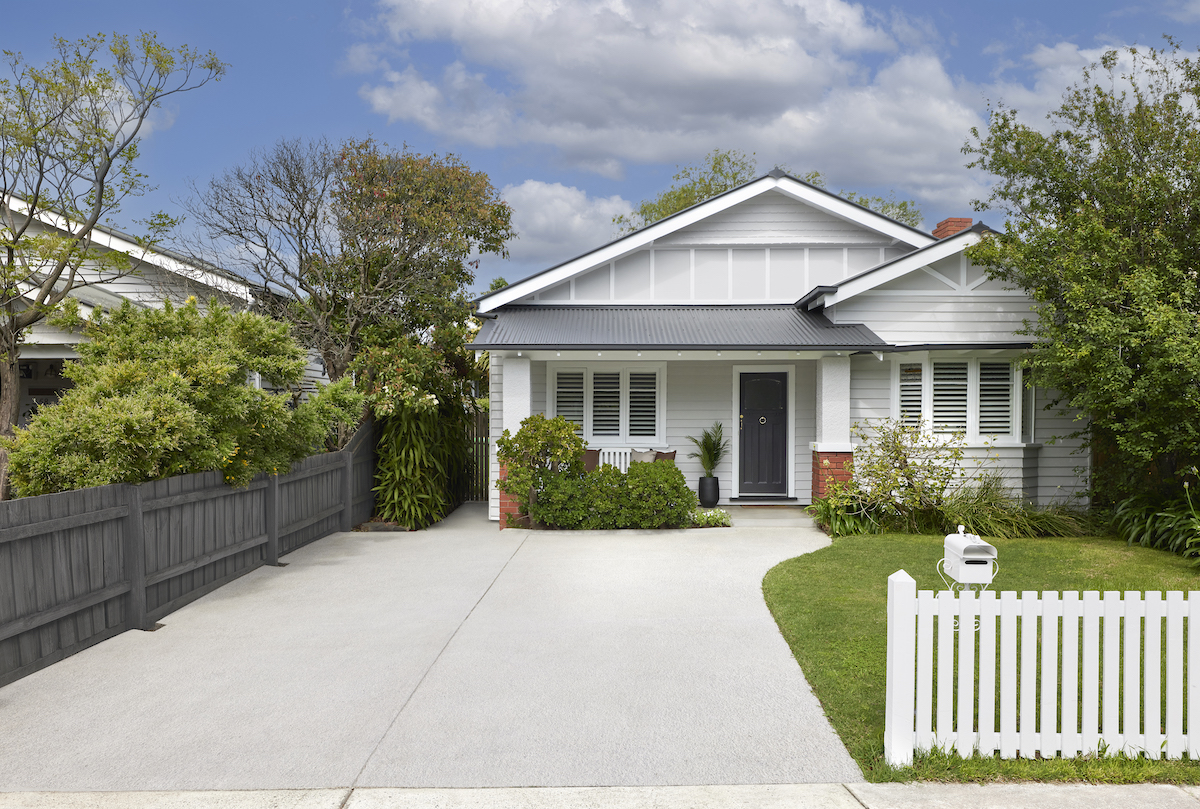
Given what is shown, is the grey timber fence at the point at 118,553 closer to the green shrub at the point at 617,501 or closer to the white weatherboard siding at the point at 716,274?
the green shrub at the point at 617,501

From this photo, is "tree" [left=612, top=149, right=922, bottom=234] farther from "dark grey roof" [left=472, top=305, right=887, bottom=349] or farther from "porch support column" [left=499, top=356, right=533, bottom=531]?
"porch support column" [left=499, top=356, right=533, bottom=531]

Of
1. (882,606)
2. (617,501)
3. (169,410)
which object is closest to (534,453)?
(617,501)

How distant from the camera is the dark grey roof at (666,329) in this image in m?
11.6

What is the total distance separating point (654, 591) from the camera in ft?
25.5

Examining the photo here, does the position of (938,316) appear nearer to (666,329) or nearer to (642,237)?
(666,329)

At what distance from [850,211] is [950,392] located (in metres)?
3.64

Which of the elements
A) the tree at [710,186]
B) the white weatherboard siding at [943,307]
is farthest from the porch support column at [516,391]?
the tree at [710,186]

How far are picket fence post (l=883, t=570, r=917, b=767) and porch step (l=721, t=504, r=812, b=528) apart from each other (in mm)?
7844

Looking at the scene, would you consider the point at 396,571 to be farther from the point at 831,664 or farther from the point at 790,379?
the point at 790,379

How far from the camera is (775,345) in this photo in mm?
11531

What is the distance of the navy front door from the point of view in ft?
44.9

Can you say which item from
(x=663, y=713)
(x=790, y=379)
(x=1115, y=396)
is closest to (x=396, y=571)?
(x=663, y=713)

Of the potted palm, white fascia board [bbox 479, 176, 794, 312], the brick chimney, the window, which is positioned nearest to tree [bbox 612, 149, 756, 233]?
the brick chimney

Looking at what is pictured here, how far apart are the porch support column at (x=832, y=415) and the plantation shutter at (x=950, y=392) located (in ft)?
5.54
